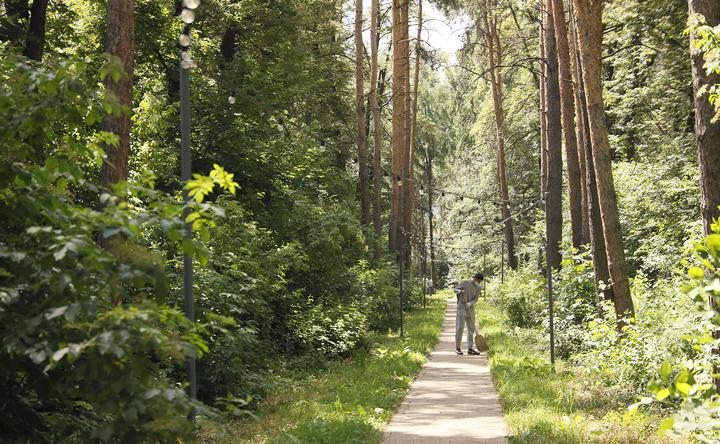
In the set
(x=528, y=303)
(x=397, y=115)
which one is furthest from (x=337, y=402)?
(x=397, y=115)

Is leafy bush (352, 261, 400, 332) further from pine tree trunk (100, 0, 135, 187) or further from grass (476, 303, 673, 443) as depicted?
pine tree trunk (100, 0, 135, 187)

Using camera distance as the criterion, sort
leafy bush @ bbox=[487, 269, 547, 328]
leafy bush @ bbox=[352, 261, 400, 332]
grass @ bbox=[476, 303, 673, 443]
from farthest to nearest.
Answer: leafy bush @ bbox=[352, 261, 400, 332] < leafy bush @ bbox=[487, 269, 547, 328] < grass @ bbox=[476, 303, 673, 443]

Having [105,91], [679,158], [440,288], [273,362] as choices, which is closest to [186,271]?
[105,91]

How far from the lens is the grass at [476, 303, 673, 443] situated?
25.5ft

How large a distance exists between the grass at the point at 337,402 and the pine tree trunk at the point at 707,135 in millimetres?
4754

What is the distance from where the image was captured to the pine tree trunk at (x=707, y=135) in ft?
28.7

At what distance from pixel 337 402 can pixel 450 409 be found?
1670mm

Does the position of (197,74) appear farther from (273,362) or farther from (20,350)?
(20,350)

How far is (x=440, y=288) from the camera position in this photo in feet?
264

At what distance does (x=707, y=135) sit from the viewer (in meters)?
8.88

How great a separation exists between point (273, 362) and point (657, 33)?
42.5ft

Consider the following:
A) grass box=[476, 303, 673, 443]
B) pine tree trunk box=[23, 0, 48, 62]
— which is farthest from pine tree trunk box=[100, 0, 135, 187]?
grass box=[476, 303, 673, 443]

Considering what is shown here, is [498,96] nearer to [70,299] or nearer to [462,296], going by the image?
[462,296]

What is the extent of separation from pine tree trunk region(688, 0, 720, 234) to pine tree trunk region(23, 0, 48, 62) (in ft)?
35.0
